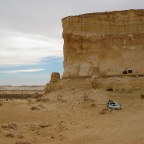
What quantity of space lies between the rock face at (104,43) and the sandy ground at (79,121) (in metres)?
3.38

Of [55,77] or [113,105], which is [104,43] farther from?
[113,105]

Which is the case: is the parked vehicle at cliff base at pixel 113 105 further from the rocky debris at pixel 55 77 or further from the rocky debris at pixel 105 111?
the rocky debris at pixel 55 77

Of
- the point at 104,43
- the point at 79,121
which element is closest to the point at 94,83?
the point at 104,43

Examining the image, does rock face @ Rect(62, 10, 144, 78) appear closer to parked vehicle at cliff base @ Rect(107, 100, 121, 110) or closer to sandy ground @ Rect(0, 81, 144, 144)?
sandy ground @ Rect(0, 81, 144, 144)

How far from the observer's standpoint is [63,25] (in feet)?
120

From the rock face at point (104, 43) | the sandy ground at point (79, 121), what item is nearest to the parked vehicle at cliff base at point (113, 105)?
the sandy ground at point (79, 121)

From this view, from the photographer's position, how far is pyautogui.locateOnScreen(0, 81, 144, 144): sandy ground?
574 inches

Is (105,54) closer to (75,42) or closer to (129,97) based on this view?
(75,42)

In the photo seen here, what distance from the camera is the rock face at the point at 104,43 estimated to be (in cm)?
3234

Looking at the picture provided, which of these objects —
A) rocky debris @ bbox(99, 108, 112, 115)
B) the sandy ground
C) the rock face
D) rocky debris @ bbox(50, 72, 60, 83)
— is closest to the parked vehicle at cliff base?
the sandy ground

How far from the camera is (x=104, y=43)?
33.2m

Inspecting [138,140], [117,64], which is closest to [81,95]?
[117,64]

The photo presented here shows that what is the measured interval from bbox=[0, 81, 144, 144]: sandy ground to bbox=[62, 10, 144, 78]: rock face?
338cm

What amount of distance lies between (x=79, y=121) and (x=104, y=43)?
14127 millimetres
